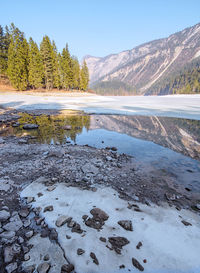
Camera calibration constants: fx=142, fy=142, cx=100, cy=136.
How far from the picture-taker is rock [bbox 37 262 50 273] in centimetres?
189

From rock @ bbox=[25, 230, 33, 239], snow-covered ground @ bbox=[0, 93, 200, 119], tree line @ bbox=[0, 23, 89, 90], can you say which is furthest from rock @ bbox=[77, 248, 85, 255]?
tree line @ bbox=[0, 23, 89, 90]

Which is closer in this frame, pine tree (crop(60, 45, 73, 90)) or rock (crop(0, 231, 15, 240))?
rock (crop(0, 231, 15, 240))

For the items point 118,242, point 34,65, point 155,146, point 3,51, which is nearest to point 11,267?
point 118,242

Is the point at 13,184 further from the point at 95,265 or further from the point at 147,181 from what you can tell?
the point at 147,181

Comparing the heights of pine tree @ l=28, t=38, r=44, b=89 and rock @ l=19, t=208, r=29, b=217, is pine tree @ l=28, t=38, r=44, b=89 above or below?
above

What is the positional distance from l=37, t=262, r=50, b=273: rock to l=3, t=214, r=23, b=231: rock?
90 cm

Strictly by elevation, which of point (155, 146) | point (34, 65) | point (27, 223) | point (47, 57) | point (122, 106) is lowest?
point (155, 146)

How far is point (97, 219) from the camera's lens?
2.79m

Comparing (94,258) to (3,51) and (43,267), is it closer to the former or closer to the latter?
(43,267)

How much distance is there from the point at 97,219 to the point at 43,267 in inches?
44.7

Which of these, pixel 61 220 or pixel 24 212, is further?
pixel 24 212

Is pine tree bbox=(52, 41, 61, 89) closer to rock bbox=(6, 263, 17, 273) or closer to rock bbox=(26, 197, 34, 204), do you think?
rock bbox=(26, 197, 34, 204)

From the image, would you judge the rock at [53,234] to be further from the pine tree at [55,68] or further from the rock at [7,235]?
the pine tree at [55,68]

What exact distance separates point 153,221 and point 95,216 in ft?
3.81
